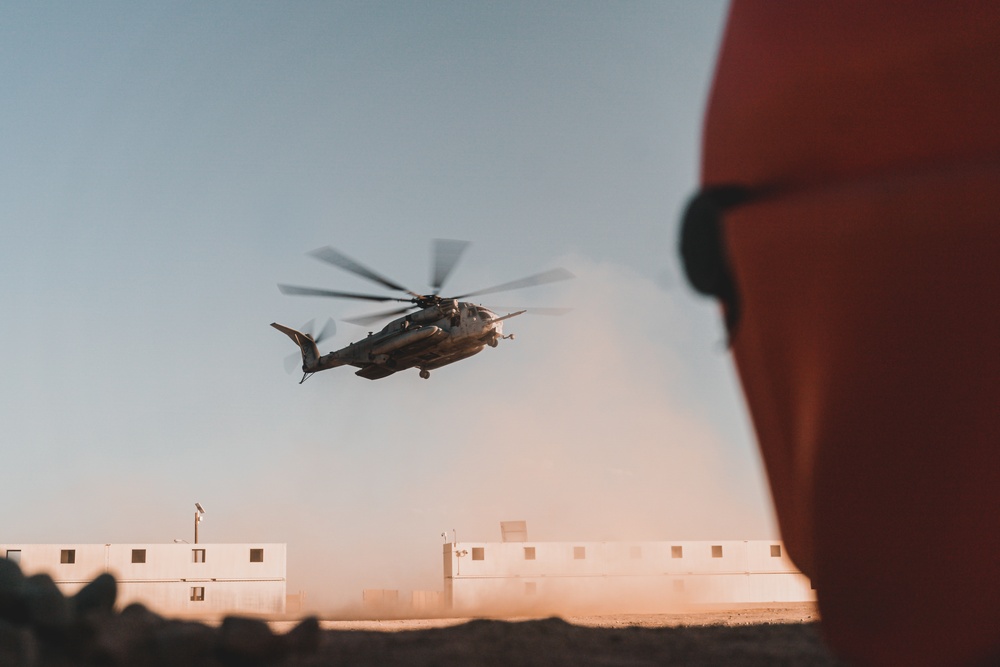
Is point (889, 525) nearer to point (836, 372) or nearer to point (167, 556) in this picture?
point (836, 372)

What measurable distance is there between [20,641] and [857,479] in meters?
7.12

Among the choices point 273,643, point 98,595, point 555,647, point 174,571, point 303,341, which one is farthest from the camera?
point 174,571

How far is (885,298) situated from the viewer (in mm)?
7230

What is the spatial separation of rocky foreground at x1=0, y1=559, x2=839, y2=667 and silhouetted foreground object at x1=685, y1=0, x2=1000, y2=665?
9.32 feet

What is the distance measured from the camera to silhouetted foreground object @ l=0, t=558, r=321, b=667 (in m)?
8.27

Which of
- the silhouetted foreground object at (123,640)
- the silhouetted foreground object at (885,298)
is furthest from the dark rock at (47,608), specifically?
the silhouetted foreground object at (885,298)

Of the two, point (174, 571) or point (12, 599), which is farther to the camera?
point (174, 571)

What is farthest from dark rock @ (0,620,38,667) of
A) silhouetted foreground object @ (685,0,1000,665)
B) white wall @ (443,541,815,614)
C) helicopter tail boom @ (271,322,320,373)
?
white wall @ (443,541,815,614)

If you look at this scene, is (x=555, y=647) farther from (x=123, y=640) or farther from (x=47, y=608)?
(x=47, y=608)

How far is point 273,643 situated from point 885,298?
6.15 metres

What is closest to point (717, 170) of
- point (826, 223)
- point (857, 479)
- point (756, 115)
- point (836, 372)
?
point (756, 115)

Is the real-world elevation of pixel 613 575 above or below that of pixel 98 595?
below

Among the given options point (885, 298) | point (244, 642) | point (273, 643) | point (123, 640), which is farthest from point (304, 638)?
point (885, 298)

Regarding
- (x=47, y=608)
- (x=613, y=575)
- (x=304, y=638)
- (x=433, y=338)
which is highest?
(x=433, y=338)
